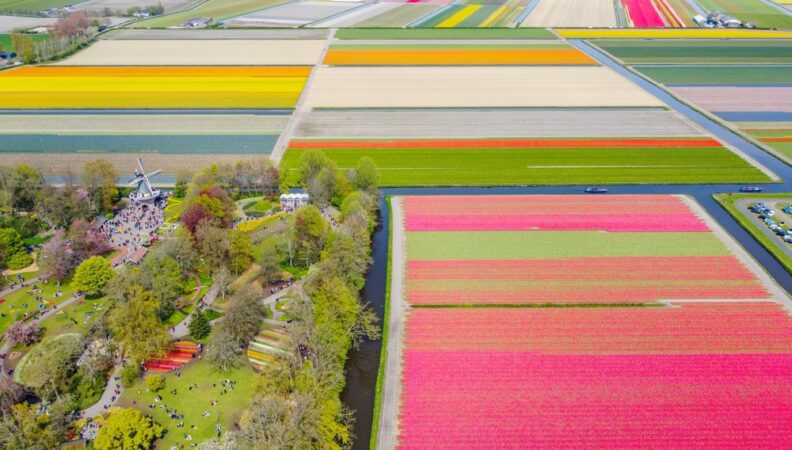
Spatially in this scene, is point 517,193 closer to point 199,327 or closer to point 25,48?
point 199,327

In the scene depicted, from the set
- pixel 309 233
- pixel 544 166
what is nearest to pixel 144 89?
pixel 309 233

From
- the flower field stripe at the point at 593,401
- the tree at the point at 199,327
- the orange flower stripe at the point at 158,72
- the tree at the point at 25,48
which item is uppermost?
the tree at the point at 25,48

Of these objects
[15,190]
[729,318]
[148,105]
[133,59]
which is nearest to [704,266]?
[729,318]

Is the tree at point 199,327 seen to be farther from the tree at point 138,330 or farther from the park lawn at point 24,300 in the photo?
the park lawn at point 24,300

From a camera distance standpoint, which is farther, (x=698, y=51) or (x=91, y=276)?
(x=698, y=51)

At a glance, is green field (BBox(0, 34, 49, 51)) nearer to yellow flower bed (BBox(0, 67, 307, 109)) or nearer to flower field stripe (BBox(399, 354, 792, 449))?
yellow flower bed (BBox(0, 67, 307, 109))

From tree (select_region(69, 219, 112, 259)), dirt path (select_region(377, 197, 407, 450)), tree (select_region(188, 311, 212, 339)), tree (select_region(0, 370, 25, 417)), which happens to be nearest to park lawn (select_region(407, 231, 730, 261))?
dirt path (select_region(377, 197, 407, 450))

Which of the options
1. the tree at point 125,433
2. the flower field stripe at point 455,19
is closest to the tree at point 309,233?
the tree at point 125,433
